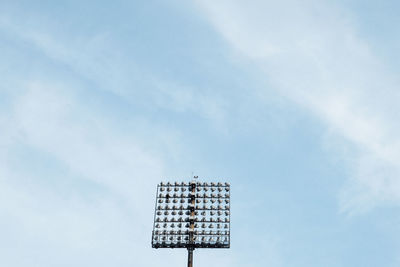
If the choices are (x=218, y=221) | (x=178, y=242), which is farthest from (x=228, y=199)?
(x=178, y=242)

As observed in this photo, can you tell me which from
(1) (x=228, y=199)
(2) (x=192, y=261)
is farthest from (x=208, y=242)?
(1) (x=228, y=199)

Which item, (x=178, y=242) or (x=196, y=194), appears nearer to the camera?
(x=178, y=242)

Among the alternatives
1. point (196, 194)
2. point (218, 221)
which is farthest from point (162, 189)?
point (218, 221)

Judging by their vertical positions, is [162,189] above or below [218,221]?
above

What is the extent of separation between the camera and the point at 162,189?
240 ft

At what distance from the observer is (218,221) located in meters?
69.5

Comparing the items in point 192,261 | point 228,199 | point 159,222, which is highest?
point 228,199

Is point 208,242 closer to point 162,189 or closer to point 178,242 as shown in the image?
point 178,242

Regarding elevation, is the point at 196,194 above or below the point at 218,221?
above

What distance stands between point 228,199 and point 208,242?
842 cm

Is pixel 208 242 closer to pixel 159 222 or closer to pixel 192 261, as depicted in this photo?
pixel 192 261

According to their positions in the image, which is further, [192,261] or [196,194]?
[196,194]

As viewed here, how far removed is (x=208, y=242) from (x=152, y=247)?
9.00 meters

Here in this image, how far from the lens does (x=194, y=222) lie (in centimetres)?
6994
